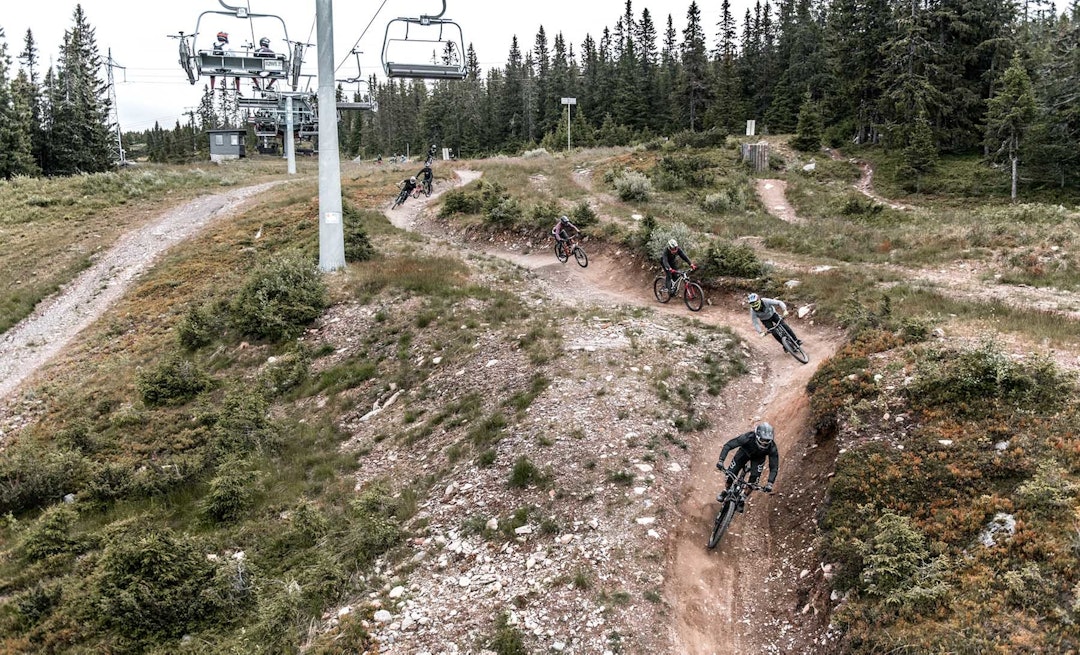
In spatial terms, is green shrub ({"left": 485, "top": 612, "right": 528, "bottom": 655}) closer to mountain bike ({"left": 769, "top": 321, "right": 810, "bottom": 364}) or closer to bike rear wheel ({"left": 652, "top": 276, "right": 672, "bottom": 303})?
mountain bike ({"left": 769, "top": 321, "right": 810, "bottom": 364})

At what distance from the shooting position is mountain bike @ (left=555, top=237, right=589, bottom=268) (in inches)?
979

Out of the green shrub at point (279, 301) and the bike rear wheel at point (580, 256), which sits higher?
the bike rear wheel at point (580, 256)

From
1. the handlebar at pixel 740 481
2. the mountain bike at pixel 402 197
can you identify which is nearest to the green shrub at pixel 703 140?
the mountain bike at pixel 402 197

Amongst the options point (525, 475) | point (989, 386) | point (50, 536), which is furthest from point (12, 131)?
point (989, 386)

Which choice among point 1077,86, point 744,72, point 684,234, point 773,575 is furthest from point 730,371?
point 744,72

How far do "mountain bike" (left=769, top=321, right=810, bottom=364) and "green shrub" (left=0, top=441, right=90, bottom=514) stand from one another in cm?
1550

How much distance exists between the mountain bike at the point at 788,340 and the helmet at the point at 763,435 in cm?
590

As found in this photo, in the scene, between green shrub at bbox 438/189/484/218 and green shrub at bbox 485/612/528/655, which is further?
green shrub at bbox 438/189/484/218

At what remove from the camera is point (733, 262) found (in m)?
20.0

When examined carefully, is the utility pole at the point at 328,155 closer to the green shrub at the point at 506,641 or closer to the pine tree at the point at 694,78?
the green shrub at the point at 506,641

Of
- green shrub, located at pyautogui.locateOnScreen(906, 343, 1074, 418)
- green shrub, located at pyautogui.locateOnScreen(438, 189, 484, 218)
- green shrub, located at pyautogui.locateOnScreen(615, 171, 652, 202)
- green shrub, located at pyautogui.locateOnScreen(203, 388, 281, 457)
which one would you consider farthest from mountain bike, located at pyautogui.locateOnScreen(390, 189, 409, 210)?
green shrub, located at pyautogui.locateOnScreen(906, 343, 1074, 418)

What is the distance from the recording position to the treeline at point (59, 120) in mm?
59406

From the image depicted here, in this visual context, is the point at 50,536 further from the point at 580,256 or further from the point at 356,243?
the point at 580,256

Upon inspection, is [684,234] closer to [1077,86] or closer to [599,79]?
[1077,86]
